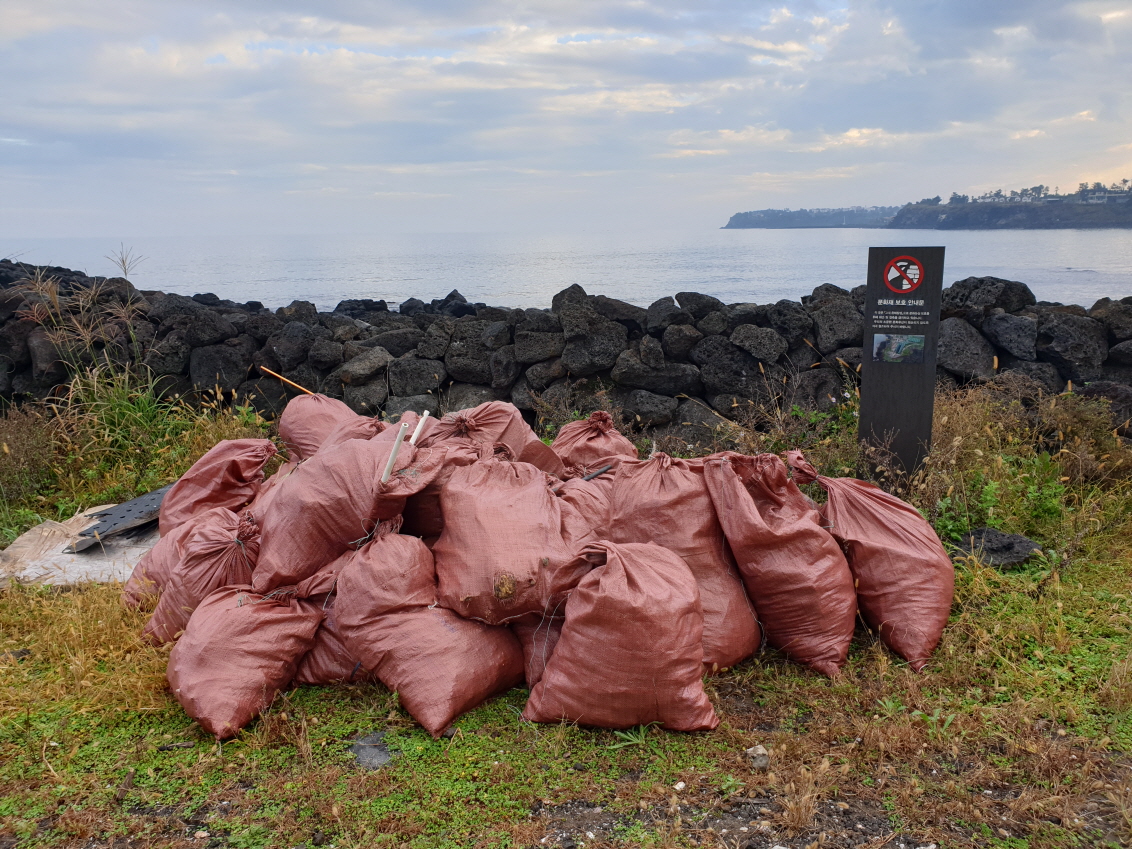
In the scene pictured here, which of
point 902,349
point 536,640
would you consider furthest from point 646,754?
point 902,349

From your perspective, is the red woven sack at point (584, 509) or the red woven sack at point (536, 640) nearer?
the red woven sack at point (536, 640)

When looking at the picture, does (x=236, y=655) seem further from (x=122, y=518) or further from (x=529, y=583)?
(x=122, y=518)

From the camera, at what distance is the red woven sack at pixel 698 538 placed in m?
2.86

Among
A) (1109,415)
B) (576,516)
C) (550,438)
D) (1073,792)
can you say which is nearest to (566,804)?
(576,516)

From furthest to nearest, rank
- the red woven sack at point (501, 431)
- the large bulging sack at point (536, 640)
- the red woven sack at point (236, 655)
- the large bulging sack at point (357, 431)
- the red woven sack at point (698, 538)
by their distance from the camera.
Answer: the red woven sack at point (501, 431) → the large bulging sack at point (357, 431) → the red woven sack at point (698, 538) → the large bulging sack at point (536, 640) → the red woven sack at point (236, 655)

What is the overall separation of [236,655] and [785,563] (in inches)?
75.5

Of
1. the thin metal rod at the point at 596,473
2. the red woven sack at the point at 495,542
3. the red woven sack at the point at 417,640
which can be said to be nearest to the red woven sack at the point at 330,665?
the red woven sack at the point at 417,640

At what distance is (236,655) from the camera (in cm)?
267

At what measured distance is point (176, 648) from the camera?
272cm

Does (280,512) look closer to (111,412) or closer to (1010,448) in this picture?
(111,412)

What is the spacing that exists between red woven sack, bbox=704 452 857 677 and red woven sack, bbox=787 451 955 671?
114 mm

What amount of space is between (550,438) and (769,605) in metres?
2.73

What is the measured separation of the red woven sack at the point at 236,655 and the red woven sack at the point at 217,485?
3.26 feet

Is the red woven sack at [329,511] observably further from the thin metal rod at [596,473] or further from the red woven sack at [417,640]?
the thin metal rod at [596,473]
